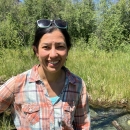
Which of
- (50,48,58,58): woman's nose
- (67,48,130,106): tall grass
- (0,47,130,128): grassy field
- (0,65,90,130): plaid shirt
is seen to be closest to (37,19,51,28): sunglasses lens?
(50,48,58,58): woman's nose

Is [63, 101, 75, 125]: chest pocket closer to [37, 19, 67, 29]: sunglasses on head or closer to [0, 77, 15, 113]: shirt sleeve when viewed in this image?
[0, 77, 15, 113]: shirt sleeve

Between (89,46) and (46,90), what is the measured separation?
34.5ft

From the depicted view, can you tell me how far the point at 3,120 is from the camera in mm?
3188

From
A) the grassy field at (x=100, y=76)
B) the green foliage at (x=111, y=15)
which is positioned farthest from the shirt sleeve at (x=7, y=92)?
the green foliage at (x=111, y=15)

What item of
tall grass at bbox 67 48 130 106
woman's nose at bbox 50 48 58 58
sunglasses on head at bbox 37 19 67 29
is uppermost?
sunglasses on head at bbox 37 19 67 29

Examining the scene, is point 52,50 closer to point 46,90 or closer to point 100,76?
point 46,90

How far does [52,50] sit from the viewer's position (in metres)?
1.60

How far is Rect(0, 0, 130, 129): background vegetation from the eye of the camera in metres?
5.48

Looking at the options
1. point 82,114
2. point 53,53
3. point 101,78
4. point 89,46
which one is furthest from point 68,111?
point 89,46

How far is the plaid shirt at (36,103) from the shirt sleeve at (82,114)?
0.16 feet

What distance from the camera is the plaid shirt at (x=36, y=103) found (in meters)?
1.63

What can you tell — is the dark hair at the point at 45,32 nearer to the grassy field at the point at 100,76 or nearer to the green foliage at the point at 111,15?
the grassy field at the point at 100,76

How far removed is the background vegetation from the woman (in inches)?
14.3

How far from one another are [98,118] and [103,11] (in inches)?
504
